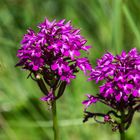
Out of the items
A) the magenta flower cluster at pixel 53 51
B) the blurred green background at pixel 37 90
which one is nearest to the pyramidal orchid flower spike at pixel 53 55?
the magenta flower cluster at pixel 53 51

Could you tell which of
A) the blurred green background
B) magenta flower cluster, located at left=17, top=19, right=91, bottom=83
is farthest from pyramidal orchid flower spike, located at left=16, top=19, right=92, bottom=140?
the blurred green background

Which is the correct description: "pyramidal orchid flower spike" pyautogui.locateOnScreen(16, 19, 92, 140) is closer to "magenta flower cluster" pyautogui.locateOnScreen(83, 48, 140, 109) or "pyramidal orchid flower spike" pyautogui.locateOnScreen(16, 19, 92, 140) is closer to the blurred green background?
"magenta flower cluster" pyautogui.locateOnScreen(83, 48, 140, 109)

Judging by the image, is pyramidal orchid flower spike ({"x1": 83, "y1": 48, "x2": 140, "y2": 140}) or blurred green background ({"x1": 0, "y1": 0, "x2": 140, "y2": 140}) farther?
blurred green background ({"x1": 0, "y1": 0, "x2": 140, "y2": 140})

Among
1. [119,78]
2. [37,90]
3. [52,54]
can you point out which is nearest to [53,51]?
[52,54]

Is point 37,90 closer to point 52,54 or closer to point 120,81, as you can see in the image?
point 52,54

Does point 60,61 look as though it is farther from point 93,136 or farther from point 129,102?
point 93,136

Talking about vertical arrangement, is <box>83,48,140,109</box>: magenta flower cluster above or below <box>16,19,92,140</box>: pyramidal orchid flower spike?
below
